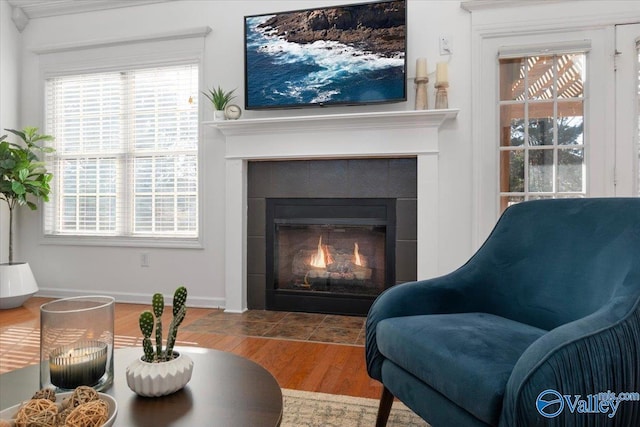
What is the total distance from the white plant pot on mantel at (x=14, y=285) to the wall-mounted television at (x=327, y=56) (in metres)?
2.35

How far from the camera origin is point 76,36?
11.9 ft

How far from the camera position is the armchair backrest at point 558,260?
47.3 inches

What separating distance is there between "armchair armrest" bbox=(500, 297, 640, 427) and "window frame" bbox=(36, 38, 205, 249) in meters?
2.84

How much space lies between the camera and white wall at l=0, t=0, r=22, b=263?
3.62 metres

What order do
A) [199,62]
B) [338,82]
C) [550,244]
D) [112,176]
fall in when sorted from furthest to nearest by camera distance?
1. [112,176]
2. [199,62]
3. [338,82]
4. [550,244]

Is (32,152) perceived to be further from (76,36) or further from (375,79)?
(375,79)

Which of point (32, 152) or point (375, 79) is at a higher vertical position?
point (375, 79)

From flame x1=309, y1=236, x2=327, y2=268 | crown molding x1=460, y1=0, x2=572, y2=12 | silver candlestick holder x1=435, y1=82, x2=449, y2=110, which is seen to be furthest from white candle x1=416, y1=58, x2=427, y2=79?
flame x1=309, y1=236, x2=327, y2=268

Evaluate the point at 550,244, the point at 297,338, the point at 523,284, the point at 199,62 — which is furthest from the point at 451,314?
the point at 199,62

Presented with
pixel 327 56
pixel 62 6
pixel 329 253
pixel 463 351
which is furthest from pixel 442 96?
pixel 62 6

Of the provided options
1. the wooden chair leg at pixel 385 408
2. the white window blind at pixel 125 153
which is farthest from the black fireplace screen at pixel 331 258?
the wooden chair leg at pixel 385 408

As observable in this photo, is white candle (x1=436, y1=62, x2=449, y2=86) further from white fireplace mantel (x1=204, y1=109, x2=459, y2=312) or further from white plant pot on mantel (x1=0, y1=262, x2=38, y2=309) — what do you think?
white plant pot on mantel (x1=0, y1=262, x2=38, y2=309)

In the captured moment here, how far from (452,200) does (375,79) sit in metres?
1.05

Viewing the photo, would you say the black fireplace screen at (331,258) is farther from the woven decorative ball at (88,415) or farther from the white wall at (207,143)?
the woven decorative ball at (88,415)
